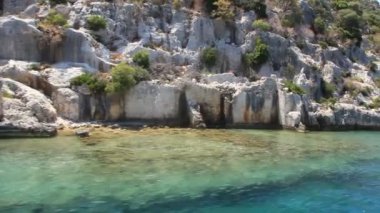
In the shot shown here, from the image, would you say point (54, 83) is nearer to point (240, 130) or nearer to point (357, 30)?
point (240, 130)

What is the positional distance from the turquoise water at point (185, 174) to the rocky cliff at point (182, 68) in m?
5.81

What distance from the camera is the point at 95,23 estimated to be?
48750 mm

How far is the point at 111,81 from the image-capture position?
42.1 metres

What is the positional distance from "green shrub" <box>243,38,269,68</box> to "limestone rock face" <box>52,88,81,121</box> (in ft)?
70.3

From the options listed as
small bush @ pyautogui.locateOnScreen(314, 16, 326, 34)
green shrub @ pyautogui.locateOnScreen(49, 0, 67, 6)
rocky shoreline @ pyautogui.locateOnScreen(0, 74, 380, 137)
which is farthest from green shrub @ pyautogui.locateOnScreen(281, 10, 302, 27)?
green shrub @ pyautogui.locateOnScreen(49, 0, 67, 6)

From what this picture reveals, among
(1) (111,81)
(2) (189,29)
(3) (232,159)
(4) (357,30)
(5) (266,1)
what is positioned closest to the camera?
(3) (232,159)

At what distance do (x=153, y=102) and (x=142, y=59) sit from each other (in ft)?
17.8

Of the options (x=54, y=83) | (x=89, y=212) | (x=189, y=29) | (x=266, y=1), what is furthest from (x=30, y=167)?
(x=266, y=1)

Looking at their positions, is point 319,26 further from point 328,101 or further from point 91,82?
point 91,82

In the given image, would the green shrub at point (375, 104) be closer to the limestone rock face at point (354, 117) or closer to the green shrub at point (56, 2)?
the limestone rock face at point (354, 117)

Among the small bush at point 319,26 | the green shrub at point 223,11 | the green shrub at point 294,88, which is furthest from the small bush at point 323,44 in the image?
the green shrub at point 294,88

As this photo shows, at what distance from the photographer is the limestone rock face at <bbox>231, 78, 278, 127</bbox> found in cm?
→ 4516

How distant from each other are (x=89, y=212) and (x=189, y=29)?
3943cm

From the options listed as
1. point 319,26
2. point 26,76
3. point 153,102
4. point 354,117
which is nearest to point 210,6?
point 319,26
